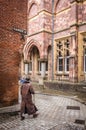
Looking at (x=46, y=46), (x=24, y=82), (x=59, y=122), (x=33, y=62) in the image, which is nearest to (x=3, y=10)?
(x=24, y=82)

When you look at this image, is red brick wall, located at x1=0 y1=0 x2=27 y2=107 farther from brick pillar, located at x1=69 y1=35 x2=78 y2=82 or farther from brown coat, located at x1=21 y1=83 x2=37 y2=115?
brick pillar, located at x1=69 y1=35 x2=78 y2=82

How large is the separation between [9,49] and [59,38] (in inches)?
415

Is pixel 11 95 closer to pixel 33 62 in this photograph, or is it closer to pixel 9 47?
pixel 9 47

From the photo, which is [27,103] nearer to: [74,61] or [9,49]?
[9,49]

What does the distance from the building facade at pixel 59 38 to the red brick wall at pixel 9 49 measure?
7869mm

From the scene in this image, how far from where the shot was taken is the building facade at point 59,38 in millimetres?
15477

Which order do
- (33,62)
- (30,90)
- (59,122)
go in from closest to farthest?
(59,122), (30,90), (33,62)

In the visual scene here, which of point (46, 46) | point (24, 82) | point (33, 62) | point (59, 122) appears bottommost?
point (59, 122)

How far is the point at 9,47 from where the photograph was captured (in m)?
8.20

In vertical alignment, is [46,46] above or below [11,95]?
above

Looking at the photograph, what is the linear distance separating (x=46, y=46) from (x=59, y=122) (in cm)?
1267

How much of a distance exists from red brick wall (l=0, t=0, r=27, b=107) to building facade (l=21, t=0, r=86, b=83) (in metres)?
7.87

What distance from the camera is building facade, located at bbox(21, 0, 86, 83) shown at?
15477 millimetres

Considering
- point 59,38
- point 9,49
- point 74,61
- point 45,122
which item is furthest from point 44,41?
point 45,122
